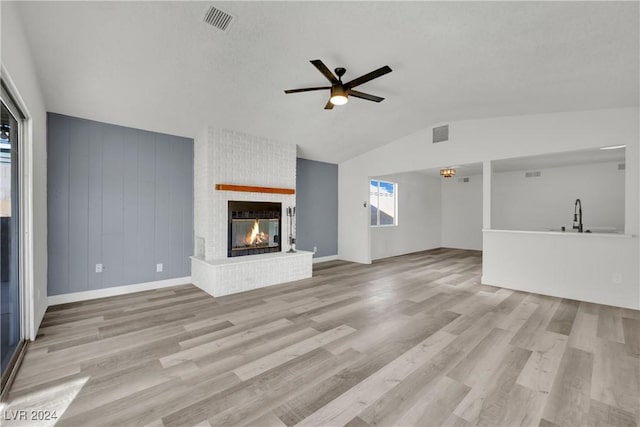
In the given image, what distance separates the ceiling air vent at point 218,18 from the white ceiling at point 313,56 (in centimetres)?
5

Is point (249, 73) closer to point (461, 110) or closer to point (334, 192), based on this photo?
point (461, 110)

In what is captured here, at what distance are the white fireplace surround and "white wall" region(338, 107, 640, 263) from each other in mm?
2172

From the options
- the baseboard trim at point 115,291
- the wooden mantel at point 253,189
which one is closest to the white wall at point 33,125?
the baseboard trim at point 115,291

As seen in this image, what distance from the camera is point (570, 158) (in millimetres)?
5762

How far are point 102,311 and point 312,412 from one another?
3174 mm

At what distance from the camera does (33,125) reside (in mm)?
2697

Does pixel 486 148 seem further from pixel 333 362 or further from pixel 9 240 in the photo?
pixel 9 240

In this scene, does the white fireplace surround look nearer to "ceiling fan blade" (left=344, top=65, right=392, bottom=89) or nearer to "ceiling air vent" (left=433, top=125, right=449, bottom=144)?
"ceiling fan blade" (left=344, top=65, right=392, bottom=89)

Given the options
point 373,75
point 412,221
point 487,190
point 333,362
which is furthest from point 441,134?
point 333,362

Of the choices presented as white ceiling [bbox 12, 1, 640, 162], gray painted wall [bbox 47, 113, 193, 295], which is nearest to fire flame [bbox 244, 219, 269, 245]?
gray painted wall [bbox 47, 113, 193, 295]

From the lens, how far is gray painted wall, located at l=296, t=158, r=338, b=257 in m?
6.46

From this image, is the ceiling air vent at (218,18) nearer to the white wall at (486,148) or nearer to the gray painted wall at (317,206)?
the gray painted wall at (317,206)

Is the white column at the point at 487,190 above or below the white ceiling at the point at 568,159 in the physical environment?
below

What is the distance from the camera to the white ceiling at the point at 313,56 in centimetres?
236
